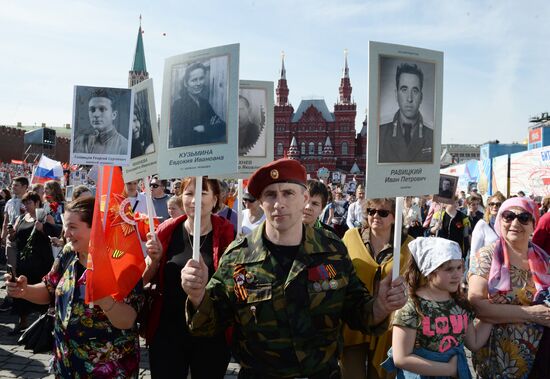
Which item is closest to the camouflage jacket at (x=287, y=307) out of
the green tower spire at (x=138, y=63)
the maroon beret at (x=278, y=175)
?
the maroon beret at (x=278, y=175)

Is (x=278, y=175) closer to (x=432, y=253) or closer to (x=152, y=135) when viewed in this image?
(x=432, y=253)

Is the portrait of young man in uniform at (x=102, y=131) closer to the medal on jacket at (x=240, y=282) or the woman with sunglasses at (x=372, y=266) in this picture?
the medal on jacket at (x=240, y=282)

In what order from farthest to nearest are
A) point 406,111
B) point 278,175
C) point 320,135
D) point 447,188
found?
point 320,135 → point 447,188 → point 406,111 → point 278,175

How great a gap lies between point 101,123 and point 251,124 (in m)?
1.50

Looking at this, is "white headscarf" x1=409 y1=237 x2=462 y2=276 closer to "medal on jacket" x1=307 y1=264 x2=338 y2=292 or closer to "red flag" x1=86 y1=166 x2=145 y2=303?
"medal on jacket" x1=307 y1=264 x2=338 y2=292

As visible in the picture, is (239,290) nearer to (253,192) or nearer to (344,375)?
(253,192)

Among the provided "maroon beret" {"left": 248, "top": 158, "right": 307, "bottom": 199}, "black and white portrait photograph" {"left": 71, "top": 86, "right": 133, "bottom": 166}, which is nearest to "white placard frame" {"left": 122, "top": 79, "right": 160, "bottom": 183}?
"black and white portrait photograph" {"left": 71, "top": 86, "right": 133, "bottom": 166}

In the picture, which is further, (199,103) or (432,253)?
(432,253)

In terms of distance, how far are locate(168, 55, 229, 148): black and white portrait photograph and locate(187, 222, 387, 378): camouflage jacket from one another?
2.13 feet

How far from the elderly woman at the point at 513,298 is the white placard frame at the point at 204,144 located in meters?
1.86

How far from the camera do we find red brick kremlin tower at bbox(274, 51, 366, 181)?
84.7 metres

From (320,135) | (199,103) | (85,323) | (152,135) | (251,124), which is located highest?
(320,135)

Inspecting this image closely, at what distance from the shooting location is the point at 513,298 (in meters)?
3.09

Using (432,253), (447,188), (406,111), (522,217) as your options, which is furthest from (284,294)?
(447,188)
